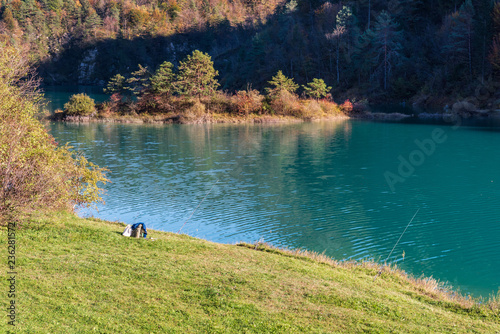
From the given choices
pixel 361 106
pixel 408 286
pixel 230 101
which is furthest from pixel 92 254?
pixel 361 106

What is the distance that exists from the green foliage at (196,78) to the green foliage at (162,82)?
119 centimetres

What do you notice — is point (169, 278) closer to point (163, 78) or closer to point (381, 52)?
point (163, 78)

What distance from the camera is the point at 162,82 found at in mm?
72188

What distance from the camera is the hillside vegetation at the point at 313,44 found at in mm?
82812

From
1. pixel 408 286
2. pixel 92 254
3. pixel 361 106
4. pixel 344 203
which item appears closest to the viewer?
pixel 92 254

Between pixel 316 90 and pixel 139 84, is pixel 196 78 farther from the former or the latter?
pixel 316 90

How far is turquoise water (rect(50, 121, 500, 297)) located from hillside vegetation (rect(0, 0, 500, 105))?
550 inches

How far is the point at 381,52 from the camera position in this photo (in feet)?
319

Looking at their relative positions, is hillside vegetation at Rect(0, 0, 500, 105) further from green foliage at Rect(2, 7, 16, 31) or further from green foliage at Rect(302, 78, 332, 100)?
green foliage at Rect(302, 78, 332, 100)

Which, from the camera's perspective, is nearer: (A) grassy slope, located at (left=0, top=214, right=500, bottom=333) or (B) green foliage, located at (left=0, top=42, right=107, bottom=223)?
(A) grassy slope, located at (left=0, top=214, right=500, bottom=333)

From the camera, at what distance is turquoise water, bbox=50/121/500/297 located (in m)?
19.5

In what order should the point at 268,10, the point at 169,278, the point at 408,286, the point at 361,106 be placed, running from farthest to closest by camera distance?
1. the point at 268,10
2. the point at 361,106
3. the point at 408,286
4. the point at 169,278

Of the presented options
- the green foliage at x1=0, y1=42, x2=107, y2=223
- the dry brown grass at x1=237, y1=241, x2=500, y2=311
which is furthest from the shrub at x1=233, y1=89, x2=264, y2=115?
the dry brown grass at x1=237, y1=241, x2=500, y2=311

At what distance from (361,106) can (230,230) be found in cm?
6337
